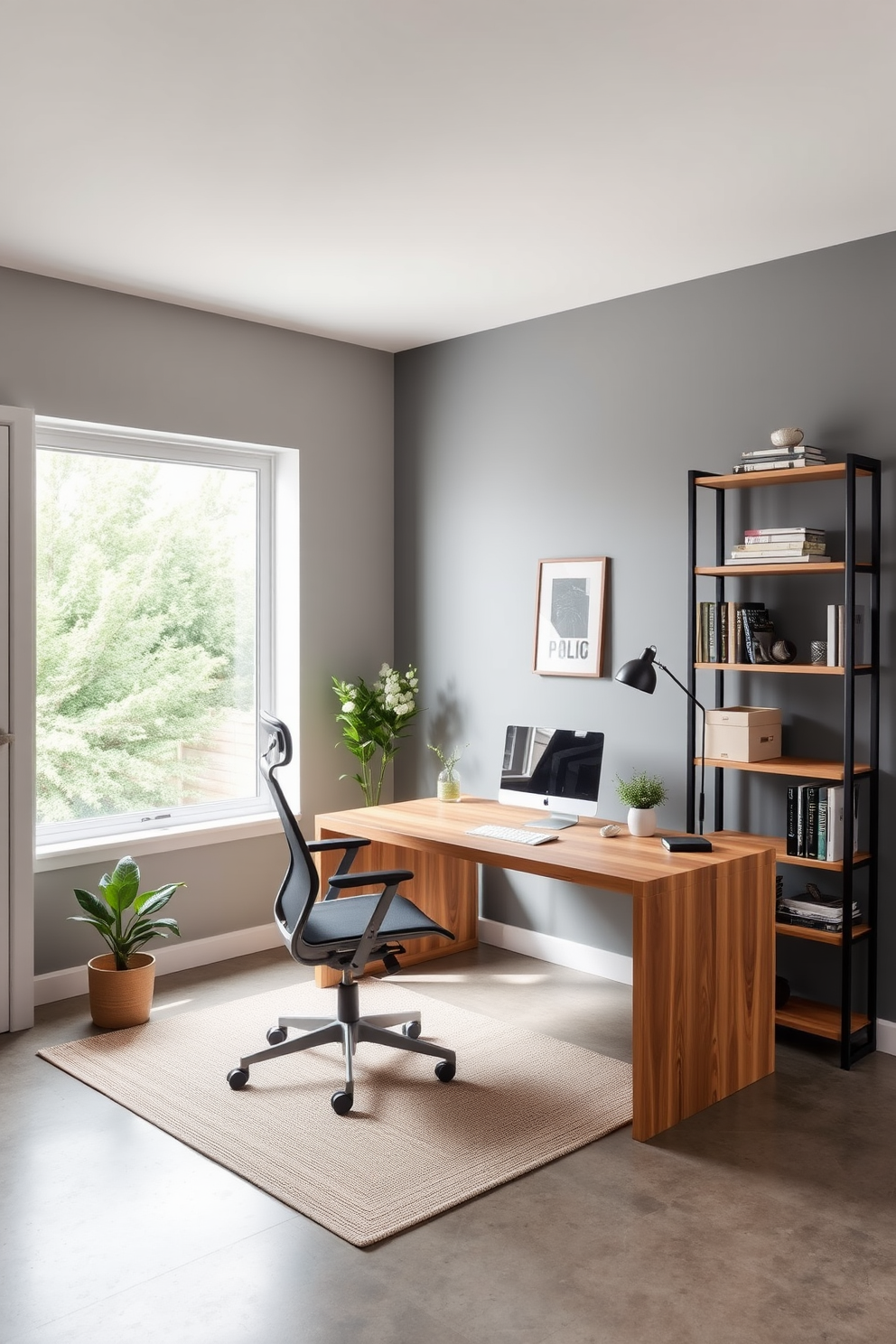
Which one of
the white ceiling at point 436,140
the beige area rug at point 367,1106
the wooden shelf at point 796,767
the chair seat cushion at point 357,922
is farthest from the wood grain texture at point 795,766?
the white ceiling at point 436,140

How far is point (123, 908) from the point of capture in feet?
12.4

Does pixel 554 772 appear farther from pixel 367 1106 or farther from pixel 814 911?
pixel 367 1106

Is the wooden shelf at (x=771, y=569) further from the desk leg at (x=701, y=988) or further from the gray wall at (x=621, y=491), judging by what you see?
the desk leg at (x=701, y=988)

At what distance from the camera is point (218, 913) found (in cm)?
453

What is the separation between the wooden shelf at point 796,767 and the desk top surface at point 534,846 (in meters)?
0.24

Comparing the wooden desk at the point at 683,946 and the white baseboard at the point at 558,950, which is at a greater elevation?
the wooden desk at the point at 683,946

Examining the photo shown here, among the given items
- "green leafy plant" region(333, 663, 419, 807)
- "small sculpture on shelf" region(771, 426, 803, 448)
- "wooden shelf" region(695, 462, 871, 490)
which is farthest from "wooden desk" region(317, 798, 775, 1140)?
"small sculpture on shelf" region(771, 426, 803, 448)

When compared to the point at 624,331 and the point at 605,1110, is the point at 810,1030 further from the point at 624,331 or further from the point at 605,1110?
the point at 624,331

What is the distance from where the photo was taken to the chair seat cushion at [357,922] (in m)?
3.10

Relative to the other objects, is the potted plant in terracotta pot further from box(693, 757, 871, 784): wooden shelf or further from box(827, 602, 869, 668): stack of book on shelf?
box(827, 602, 869, 668): stack of book on shelf

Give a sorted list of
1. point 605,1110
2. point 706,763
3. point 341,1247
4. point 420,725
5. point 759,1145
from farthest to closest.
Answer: point 420,725 < point 706,763 < point 605,1110 < point 759,1145 < point 341,1247

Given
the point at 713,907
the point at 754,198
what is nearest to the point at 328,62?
the point at 754,198

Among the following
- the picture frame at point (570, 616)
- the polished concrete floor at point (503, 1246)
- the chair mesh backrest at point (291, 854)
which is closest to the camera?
the polished concrete floor at point (503, 1246)

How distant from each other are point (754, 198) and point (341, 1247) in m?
3.02
